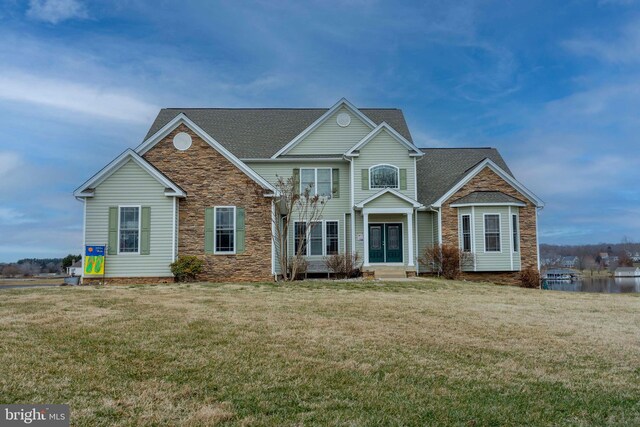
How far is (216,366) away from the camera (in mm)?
6312

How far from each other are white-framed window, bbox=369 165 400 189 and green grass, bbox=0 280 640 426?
11.6 m

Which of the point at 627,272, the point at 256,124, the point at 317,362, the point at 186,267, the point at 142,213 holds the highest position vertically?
the point at 256,124

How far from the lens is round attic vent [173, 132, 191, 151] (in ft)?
63.8

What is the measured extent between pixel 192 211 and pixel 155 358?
12.9m

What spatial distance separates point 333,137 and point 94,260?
11702 millimetres

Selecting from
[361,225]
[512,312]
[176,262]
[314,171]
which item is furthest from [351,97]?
[512,312]

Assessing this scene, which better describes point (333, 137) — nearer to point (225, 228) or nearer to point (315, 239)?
point (315, 239)

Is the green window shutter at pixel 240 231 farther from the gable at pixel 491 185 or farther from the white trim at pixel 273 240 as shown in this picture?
the gable at pixel 491 185

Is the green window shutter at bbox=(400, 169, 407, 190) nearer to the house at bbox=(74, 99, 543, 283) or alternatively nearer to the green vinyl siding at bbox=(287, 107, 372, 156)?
the house at bbox=(74, 99, 543, 283)

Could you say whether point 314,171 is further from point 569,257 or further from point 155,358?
point 569,257

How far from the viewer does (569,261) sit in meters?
35.6

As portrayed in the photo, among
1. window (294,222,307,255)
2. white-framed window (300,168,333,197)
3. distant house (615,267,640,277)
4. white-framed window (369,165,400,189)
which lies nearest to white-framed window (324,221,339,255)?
window (294,222,307,255)

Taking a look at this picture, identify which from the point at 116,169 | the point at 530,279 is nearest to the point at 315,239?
the point at 116,169

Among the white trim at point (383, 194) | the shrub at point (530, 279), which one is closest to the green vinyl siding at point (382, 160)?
the white trim at point (383, 194)
